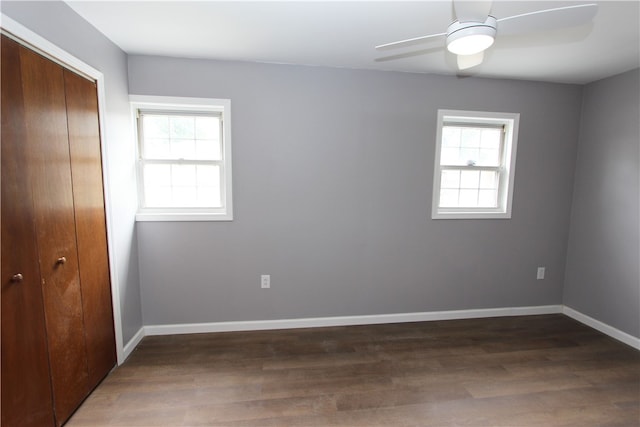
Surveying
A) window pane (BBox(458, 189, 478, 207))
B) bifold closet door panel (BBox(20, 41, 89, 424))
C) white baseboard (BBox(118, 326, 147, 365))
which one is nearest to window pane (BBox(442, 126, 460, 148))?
window pane (BBox(458, 189, 478, 207))

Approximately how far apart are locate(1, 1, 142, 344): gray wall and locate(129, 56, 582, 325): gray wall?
149 millimetres

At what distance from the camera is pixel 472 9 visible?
4.09 ft

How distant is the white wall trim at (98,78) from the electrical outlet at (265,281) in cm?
113

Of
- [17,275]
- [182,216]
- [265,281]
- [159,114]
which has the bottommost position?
[265,281]

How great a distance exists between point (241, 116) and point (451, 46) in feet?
5.75

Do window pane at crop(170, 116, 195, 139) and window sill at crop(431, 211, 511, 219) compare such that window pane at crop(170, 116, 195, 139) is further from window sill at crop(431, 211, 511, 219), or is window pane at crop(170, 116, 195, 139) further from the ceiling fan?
window sill at crop(431, 211, 511, 219)

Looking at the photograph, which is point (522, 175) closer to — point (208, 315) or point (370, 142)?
point (370, 142)

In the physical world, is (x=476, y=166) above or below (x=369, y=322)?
above

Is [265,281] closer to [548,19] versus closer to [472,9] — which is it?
[472,9]

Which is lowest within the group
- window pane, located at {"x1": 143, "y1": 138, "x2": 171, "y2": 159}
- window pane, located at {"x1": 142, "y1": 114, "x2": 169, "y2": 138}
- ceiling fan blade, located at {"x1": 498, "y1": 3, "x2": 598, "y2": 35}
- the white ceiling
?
window pane, located at {"x1": 143, "y1": 138, "x2": 171, "y2": 159}

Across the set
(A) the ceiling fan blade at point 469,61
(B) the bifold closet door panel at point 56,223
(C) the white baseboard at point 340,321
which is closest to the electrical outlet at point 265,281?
(C) the white baseboard at point 340,321

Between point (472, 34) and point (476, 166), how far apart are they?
197 cm

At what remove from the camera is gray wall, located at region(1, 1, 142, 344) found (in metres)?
1.62

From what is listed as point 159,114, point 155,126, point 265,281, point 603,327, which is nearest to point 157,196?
point 155,126
